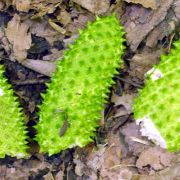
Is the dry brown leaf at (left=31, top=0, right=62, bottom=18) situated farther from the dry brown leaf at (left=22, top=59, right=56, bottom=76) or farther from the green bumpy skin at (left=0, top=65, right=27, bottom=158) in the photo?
the green bumpy skin at (left=0, top=65, right=27, bottom=158)

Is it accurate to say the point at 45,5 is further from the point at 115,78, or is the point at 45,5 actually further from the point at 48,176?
the point at 48,176

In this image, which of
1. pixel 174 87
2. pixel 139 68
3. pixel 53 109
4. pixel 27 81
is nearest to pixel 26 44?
pixel 27 81

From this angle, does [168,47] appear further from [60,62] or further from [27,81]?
[27,81]

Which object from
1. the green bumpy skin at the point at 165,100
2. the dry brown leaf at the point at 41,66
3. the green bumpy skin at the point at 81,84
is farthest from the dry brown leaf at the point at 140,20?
the dry brown leaf at the point at 41,66

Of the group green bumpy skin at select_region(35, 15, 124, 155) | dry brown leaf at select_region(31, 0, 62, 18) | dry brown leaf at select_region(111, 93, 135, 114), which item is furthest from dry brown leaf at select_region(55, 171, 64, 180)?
dry brown leaf at select_region(31, 0, 62, 18)

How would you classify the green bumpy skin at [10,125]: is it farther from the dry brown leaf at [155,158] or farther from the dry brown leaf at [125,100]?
the dry brown leaf at [155,158]

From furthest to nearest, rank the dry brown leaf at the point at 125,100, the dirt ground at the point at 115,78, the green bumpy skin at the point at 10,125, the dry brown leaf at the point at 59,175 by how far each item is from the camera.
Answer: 1. the dry brown leaf at the point at 59,175
2. the dry brown leaf at the point at 125,100
3. the dirt ground at the point at 115,78
4. the green bumpy skin at the point at 10,125
